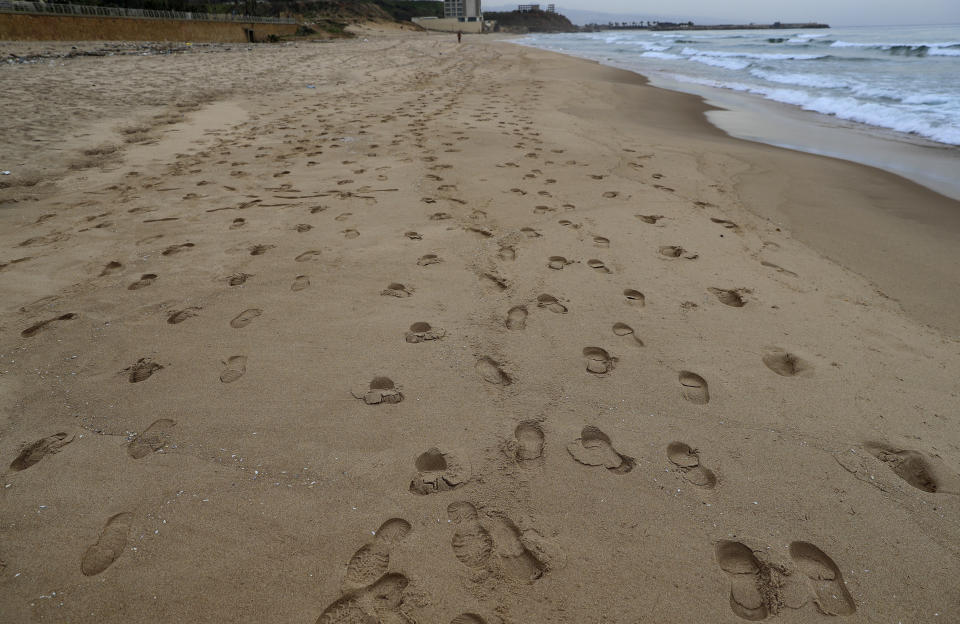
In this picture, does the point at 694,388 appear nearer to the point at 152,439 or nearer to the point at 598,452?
the point at 598,452

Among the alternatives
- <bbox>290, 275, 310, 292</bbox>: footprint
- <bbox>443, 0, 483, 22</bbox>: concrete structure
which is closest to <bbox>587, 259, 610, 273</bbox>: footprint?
<bbox>290, 275, 310, 292</bbox>: footprint

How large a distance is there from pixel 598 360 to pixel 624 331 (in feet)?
1.00

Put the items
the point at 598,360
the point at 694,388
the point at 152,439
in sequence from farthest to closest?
1. the point at 598,360
2. the point at 694,388
3. the point at 152,439

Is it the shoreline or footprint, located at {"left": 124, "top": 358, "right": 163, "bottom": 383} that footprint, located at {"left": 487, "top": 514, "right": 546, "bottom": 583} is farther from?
the shoreline

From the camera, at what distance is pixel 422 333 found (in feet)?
7.38

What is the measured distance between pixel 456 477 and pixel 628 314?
4.58 ft

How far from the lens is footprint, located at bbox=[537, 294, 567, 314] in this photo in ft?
8.01

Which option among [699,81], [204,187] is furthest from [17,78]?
[699,81]

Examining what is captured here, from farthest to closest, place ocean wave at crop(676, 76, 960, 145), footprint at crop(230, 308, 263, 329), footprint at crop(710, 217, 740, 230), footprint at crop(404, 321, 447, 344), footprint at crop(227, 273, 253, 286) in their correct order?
1. ocean wave at crop(676, 76, 960, 145)
2. footprint at crop(710, 217, 740, 230)
3. footprint at crop(227, 273, 253, 286)
4. footprint at crop(230, 308, 263, 329)
5. footprint at crop(404, 321, 447, 344)

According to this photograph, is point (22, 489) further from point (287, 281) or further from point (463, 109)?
point (463, 109)

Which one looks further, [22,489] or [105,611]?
[22,489]

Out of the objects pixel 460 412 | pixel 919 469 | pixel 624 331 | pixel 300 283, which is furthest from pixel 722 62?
pixel 460 412

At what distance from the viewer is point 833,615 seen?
48.4 inches

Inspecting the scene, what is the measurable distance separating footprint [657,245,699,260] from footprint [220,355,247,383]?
8.78ft
